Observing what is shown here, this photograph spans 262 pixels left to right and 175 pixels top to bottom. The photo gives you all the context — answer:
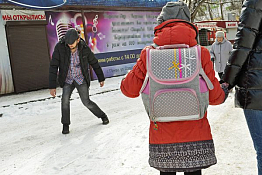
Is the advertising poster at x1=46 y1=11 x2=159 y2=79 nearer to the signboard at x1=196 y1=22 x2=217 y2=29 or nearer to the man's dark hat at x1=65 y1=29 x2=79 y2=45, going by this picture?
the signboard at x1=196 y1=22 x2=217 y2=29

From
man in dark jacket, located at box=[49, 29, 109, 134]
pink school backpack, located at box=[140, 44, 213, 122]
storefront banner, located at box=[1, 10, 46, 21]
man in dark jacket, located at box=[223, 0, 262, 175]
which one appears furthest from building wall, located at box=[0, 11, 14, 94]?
man in dark jacket, located at box=[223, 0, 262, 175]

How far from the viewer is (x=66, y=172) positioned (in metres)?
3.80

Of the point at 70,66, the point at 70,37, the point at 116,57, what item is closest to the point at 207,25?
the point at 116,57

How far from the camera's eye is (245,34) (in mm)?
2125

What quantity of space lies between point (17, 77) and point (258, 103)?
9.58 metres

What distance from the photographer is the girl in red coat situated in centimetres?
217

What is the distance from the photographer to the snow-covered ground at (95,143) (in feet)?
12.4

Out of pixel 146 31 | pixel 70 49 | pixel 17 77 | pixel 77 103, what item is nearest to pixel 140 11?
pixel 146 31

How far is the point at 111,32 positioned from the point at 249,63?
11.7 metres

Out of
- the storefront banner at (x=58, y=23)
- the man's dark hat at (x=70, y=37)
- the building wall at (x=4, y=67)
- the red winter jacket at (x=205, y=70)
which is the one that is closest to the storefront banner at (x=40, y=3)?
the storefront banner at (x=58, y=23)

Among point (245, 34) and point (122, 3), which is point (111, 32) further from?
point (245, 34)

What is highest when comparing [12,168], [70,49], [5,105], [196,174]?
[70,49]

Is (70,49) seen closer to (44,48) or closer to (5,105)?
(5,105)

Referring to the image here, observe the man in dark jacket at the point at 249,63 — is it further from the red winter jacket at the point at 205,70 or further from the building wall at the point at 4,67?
the building wall at the point at 4,67
